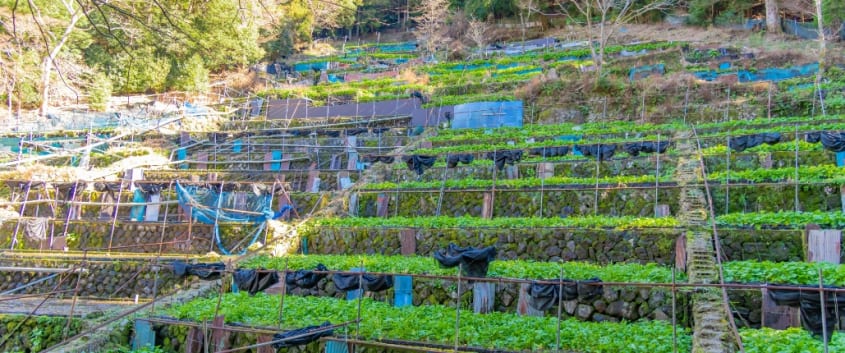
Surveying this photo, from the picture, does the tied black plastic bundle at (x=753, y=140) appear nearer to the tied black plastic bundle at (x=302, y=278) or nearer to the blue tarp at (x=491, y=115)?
the blue tarp at (x=491, y=115)

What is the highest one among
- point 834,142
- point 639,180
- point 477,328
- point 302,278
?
point 834,142

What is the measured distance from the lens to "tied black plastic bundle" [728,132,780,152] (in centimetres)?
1928

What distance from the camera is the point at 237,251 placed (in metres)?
20.3

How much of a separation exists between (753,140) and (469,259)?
12318mm

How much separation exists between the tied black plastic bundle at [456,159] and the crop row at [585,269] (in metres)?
5.68

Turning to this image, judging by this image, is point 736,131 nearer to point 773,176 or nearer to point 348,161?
point 773,176

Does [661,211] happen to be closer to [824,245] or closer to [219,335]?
[824,245]

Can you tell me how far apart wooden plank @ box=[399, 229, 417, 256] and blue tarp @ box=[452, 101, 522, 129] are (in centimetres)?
1288

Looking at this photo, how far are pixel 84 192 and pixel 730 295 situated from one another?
22.1 meters

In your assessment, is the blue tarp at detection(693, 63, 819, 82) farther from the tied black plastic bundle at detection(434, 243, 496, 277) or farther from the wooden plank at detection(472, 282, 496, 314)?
the tied black plastic bundle at detection(434, 243, 496, 277)

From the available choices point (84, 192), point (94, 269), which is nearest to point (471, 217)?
point (94, 269)

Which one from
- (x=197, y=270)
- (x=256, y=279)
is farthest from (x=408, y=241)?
(x=197, y=270)

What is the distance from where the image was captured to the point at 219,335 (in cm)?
1259

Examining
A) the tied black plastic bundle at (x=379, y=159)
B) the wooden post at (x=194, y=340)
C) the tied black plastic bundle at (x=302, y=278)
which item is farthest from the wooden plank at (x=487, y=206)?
the wooden post at (x=194, y=340)
